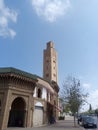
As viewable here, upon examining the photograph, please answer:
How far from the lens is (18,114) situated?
33031 millimetres

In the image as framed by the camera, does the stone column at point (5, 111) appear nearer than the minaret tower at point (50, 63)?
Yes

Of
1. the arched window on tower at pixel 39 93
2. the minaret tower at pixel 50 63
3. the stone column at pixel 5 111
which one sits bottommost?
the stone column at pixel 5 111

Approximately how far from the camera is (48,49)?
3285 inches

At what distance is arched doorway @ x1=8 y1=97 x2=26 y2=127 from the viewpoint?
1275 inches

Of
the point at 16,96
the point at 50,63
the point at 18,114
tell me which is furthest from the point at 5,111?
the point at 50,63

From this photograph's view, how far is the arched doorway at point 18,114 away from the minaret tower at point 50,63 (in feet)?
149

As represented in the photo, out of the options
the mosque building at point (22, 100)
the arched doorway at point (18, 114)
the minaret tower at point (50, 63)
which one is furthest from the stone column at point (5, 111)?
the minaret tower at point (50, 63)

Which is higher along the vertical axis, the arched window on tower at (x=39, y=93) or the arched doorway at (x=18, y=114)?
the arched window on tower at (x=39, y=93)

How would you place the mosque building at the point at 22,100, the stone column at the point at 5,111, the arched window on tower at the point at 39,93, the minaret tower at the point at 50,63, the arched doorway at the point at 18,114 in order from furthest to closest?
the minaret tower at the point at 50,63 < the arched window on tower at the point at 39,93 < the arched doorway at the point at 18,114 < the mosque building at the point at 22,100 < the stone column at the point at 5,111

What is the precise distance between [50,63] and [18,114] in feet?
159

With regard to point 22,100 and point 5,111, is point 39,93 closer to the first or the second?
point 22,100

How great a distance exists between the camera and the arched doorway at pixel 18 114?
32375 mm

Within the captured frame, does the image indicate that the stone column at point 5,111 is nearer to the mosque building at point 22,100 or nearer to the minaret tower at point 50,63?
the mosque building at point 22,100

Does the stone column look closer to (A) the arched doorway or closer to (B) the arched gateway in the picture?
(B) the arched gateway
